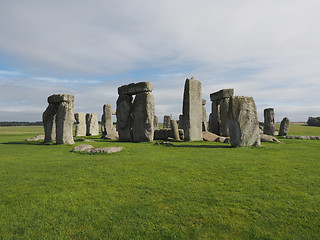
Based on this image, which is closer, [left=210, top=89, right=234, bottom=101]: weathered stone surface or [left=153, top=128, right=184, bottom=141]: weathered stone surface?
[left=153, top=128, right=184, bottom=141]: weathered stone surface

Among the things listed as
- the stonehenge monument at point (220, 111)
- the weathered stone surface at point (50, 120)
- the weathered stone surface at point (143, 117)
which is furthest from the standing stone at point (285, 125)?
the weathered stone surface at point (50, 120)

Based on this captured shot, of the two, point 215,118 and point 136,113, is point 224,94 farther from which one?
point 136,113

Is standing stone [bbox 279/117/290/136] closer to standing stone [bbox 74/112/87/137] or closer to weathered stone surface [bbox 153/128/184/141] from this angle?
weathered stone surface [bbox 153/128/184/141]

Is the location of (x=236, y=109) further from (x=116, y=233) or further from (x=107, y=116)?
(x=107, y=116)

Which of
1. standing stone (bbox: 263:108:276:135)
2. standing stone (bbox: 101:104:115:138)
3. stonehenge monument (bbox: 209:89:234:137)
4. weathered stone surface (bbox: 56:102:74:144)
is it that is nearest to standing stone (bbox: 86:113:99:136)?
standing stone (bbox: 101:104:115:138)

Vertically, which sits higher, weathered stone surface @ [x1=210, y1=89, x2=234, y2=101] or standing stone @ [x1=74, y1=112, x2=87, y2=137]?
weathered stone surface @ [x1=210, y1=89, x2=234, y2=101]

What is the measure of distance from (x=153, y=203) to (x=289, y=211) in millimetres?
2157

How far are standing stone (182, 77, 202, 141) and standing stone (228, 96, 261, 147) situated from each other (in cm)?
418

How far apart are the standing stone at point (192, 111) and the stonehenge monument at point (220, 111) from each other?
5.64 metres

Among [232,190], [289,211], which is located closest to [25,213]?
[232,190]

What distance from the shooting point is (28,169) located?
6090 millimetres

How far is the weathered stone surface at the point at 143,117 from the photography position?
47.3ft

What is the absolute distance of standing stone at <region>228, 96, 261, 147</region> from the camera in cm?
1042

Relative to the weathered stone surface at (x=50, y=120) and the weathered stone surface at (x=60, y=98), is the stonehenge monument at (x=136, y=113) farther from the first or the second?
the weathered stone surface at (x=50, y=120)
